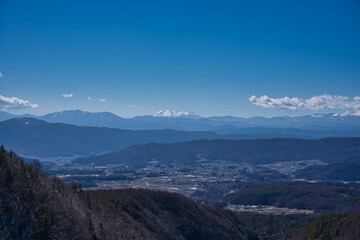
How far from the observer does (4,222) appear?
60.4 feet

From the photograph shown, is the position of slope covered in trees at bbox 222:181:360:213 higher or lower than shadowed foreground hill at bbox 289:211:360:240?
lower

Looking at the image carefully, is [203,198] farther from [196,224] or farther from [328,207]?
[196,224]

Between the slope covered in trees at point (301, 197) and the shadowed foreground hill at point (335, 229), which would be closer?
the shadowed foreground hill at point (335, 229)

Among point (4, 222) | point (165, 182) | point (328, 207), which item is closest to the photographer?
point (4, 222)

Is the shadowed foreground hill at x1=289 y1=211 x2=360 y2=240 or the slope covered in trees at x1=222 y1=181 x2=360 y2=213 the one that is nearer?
the shadowed foreground hill at x1=289 y1=211 x2=360 y2=240

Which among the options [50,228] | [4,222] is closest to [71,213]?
[50,228]

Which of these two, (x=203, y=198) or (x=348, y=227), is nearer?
(x=348, y=227)

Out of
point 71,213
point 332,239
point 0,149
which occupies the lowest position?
point 332,239

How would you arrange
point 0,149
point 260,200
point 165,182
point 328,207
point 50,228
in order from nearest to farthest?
point 50,228 < point 0,149 < point 328,207 < point 260,200 < point 165,182

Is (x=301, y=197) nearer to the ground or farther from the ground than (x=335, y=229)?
nearer to the ground

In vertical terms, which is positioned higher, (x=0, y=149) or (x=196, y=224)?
(x=0, y=149)

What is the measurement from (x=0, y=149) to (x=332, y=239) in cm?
4335

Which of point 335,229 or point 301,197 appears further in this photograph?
point 301,197

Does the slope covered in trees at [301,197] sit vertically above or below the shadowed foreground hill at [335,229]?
below
